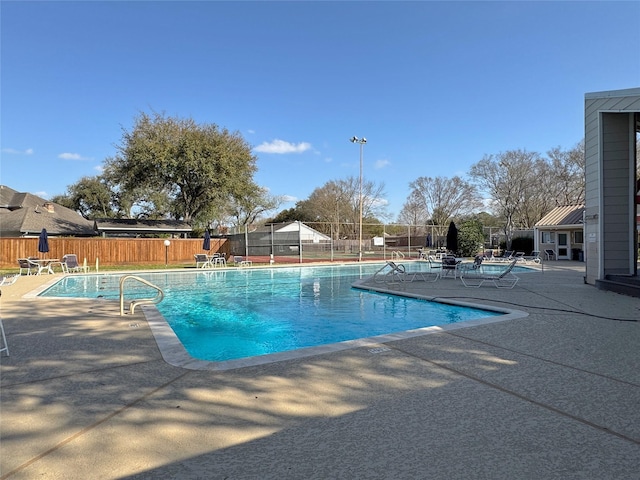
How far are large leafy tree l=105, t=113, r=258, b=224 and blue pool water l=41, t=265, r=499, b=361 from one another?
14111 mm

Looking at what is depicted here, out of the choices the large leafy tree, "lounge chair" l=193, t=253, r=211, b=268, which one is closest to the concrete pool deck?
"lounge chair" l=193, t=253, r=211, b=268

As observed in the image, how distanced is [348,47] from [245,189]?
552 inches

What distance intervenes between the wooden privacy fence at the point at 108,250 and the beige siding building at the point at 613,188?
19.6 metres

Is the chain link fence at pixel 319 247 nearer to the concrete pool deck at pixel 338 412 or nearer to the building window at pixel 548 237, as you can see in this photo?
the building window at pixel 548 237

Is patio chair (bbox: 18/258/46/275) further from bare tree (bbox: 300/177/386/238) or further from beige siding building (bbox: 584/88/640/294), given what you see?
bare tree (bbox: 300/177/386/238)

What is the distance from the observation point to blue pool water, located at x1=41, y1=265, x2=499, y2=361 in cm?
607

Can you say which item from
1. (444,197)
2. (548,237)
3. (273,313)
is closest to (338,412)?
(273,313)

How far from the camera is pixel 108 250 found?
22500 mm

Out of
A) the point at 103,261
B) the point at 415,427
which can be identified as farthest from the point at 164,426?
the point at 103,261

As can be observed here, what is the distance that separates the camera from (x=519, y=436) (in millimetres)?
2363

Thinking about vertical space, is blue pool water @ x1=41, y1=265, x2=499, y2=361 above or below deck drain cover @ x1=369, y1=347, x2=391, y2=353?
below

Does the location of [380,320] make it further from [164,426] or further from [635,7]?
[635,7]

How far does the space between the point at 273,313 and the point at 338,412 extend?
223 inches

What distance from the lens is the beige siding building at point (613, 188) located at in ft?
32.1
